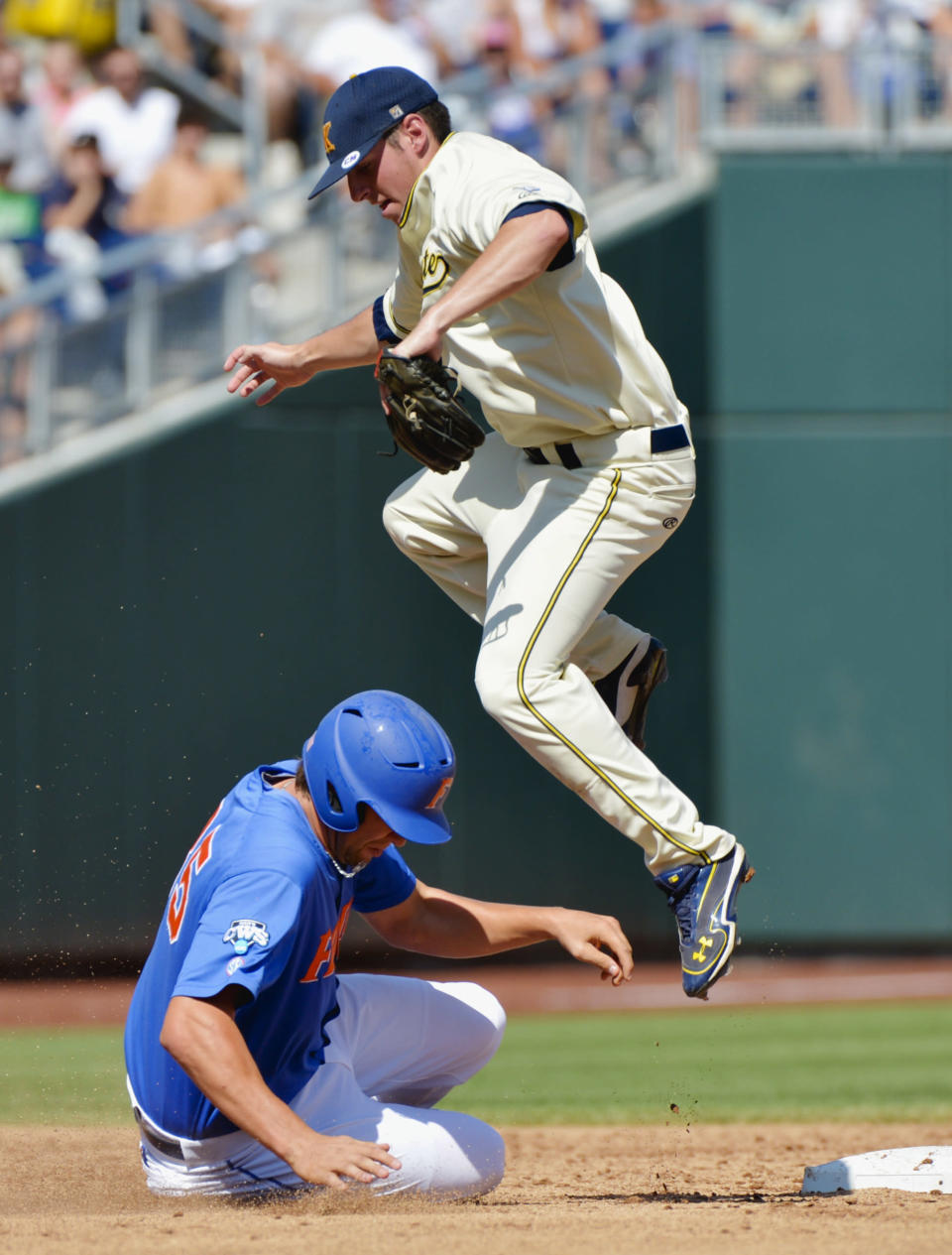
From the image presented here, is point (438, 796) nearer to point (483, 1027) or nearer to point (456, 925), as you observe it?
point (456, 925)

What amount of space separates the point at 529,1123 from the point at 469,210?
3945 millimetres

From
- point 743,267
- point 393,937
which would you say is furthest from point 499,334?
point 743,267

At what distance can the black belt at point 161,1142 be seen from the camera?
4.11m

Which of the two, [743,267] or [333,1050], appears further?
[743,267]

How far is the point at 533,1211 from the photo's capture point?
4.09 meters

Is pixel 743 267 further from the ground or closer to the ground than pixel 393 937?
further from the ground

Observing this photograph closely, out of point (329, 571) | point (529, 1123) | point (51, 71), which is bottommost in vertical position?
point (529, 1123)

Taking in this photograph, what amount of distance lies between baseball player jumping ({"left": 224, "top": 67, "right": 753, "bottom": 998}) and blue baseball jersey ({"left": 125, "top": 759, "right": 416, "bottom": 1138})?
647 mm

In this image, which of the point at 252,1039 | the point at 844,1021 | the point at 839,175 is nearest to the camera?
the point at 252,1039

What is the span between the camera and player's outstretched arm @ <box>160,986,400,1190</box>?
3602 mm

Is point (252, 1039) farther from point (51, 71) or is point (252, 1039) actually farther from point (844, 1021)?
point (51, 71)

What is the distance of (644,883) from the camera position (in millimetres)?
10711

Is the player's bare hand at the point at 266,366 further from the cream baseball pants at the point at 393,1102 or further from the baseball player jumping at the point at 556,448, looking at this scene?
the cream baseball pants at the point at 393,1102

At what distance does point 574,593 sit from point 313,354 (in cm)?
119
